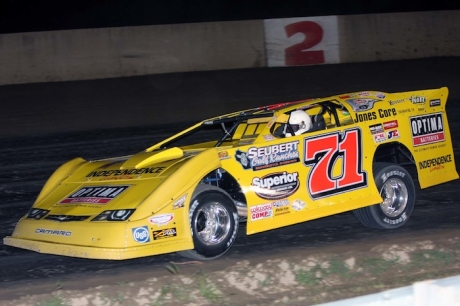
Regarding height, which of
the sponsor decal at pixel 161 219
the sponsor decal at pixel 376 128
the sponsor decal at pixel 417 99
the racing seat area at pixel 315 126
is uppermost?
the sponsor decal at pixel 417 99

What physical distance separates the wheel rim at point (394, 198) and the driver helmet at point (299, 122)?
103cm

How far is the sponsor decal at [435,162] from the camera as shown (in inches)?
319

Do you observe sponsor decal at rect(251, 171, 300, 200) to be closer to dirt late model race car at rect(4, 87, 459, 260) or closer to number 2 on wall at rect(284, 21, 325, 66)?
dirt late model race car at rect(4, 87, 459, 260)

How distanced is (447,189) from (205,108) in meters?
7.93

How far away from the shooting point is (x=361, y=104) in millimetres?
7859

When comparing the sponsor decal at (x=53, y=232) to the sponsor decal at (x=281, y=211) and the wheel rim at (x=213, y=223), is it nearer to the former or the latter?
the wheel rim at (x=213, y=223)

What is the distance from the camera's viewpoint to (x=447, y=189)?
9.51 m

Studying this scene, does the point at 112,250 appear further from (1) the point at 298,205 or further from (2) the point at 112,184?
(1) the point at 298,205

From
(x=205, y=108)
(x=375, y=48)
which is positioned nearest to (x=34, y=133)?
(x=205, y=108)

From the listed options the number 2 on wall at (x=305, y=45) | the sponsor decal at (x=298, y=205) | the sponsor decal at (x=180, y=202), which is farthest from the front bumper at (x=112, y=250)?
the number 2 on wall at (x=305, y=45)

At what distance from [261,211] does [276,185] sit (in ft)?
0.96

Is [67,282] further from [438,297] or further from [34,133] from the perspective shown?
[34,133]

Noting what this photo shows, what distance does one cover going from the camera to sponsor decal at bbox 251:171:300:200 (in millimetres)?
6879

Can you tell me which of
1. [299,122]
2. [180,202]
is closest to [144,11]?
[299,122]
